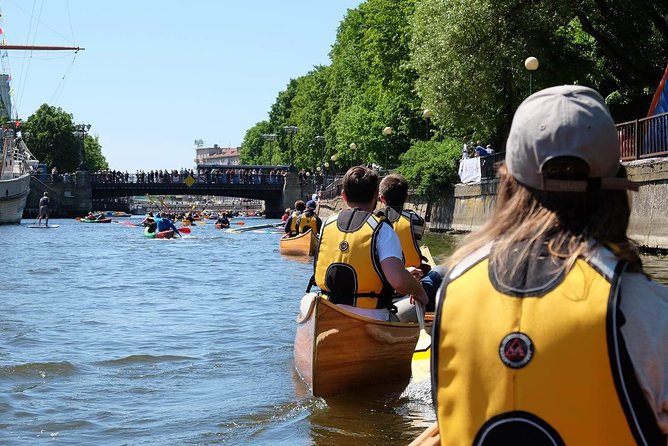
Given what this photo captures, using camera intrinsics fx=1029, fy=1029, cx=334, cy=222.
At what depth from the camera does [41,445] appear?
7195 millimetres

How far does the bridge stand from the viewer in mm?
87875

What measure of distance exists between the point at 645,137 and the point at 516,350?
20.3 metres

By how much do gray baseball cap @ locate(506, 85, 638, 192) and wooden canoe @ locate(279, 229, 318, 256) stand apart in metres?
24.2

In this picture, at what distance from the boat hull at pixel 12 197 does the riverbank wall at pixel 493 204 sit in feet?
63.4

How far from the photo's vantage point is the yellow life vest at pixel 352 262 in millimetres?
7008

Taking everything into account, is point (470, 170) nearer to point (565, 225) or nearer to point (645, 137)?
point (645, 137)

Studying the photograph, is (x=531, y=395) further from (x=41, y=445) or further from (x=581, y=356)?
(x=41, y=445)

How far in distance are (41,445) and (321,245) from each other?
94.8 inches

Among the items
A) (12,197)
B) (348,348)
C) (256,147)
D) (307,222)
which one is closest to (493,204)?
(348,348)

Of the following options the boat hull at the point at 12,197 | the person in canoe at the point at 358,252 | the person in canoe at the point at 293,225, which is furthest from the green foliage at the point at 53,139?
the person in canoe at the point at 358,252

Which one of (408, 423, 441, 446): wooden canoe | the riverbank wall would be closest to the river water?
the riverbank wall

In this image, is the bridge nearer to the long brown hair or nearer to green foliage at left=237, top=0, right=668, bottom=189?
green foliage at left=237, top=0, right=668, bottom=189

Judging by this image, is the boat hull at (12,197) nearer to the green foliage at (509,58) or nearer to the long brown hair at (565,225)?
the green foliage at (509,58)

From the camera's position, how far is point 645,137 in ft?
70.2
